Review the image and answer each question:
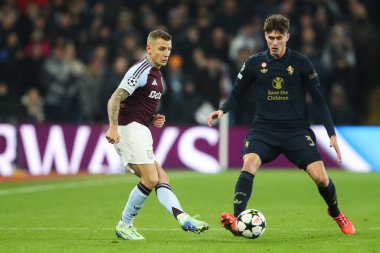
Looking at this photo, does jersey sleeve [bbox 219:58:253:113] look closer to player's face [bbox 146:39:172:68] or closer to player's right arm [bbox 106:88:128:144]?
player's face [bbox 146:39:172:68]

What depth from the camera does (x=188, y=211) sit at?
12539 millimetres

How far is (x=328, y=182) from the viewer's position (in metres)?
9.59

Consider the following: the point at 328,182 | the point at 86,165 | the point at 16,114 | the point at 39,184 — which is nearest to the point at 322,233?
the point at 328,182

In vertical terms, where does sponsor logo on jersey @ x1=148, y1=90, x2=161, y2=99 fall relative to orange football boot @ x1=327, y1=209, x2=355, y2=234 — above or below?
above

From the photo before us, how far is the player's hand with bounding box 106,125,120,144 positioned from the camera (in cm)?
888

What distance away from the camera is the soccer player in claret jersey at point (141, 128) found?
922 centimetres

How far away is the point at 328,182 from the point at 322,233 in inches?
23.1

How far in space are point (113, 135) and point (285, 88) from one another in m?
1.82

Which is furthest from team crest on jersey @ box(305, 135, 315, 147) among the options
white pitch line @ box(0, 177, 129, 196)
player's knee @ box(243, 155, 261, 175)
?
white pitch line @ box(0, 177, 129, 196)

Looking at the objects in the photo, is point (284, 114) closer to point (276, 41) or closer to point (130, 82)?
point (276, 41)

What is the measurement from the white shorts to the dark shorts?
39.9 inches

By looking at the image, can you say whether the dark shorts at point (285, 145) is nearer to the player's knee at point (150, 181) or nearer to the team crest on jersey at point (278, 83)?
the team crest on jersey at point (278, 83)

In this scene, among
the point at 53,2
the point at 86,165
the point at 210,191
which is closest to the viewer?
the point at 210,191

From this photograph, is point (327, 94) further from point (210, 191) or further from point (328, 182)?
point (328, 182)
